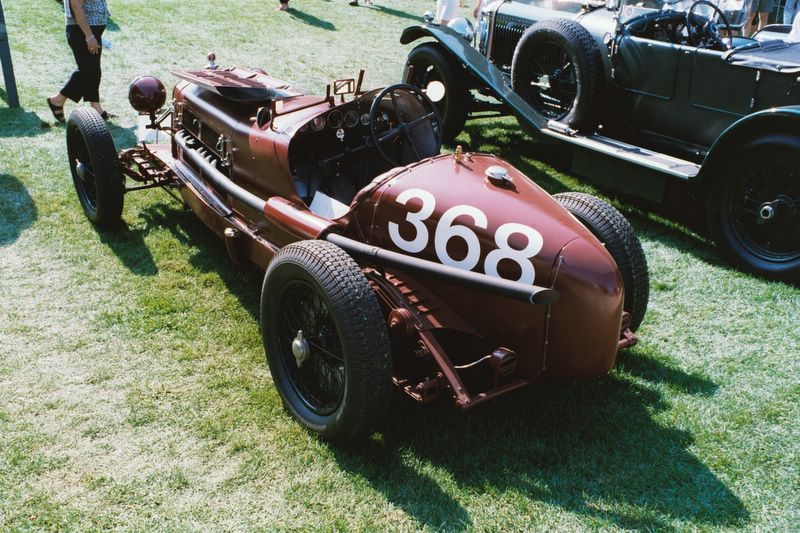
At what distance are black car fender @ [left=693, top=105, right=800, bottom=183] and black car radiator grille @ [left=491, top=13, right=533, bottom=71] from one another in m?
2.93

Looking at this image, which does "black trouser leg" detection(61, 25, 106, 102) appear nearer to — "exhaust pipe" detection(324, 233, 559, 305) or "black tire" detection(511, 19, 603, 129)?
"black tire" detection(511, 19, 603, 129)

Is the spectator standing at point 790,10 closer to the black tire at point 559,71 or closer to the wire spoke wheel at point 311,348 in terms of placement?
the black tire at point 559,71

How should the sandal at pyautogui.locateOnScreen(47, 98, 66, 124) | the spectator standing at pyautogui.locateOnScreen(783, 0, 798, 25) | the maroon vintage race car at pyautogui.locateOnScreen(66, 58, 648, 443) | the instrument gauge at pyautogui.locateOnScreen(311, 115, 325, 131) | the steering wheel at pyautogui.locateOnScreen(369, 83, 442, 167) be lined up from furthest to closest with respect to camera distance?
the spectator standing at pyautogui.locateOnScreen(783, 0, 798, 25)
the sandal at pyautogui.locateOnScreen(47, 98, 66, 124)
the steering wheel at pyautogui.locateOnScreen(369, 83, 442, 167)
the instrument gauge at pyautogui.locateOnScreen(311, 115, 325, 131)
the maroon vintage race car at pyautogui.locateOnScreen(66, 58, 648, 443)

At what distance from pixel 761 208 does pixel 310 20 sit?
8517 mm

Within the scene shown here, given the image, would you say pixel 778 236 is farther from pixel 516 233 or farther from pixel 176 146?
pixel 176 146

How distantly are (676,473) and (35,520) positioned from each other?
2616 mm

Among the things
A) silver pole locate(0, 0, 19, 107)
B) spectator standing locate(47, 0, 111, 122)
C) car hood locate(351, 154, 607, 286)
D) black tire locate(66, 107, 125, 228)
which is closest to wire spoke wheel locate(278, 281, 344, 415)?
car hood locate(351, 154, 607, 286)

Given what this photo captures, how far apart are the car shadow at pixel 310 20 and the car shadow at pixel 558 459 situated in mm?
9092

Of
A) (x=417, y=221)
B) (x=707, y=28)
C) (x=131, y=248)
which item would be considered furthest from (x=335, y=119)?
(x=707, y=28)

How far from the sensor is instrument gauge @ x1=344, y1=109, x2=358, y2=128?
421 centimetres

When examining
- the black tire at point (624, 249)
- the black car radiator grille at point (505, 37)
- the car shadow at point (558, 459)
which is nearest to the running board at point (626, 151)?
the black car radiator grille at point (505, 37)

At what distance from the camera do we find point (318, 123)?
4.13 m

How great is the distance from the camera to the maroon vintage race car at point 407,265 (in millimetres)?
3074

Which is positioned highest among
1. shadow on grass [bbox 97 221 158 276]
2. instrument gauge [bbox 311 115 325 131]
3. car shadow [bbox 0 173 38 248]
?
instrument gauge [bbox 311 115 325 131]
